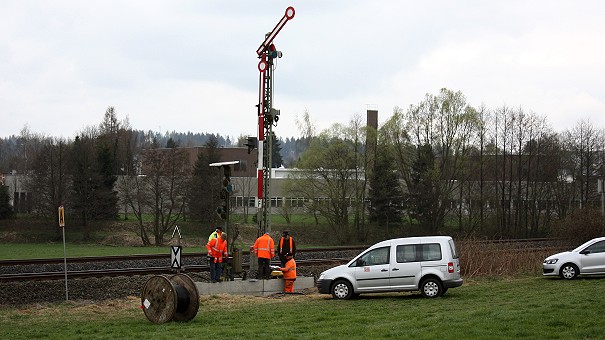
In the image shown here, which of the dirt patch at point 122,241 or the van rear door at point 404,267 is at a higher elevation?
the van rear door at point 404,267

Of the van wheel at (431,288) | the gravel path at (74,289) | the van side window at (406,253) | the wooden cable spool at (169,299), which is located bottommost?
the gravel path at (74,289)

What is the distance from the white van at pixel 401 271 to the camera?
20.6 m

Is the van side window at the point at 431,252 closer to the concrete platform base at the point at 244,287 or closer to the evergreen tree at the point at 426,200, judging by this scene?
the concrete platform base at the point at 244,287

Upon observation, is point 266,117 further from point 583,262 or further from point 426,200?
point 426,200

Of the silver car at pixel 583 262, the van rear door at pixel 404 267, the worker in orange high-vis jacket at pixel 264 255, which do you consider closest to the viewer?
the van rear door at pixel 404 267

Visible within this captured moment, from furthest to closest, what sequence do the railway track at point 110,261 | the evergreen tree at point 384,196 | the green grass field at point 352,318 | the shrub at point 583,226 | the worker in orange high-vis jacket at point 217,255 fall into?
the evergreen tree at point 384,196 → the shrub at point 583,226 → the railway track at point 110,261 → the worker in orange high-vis jacket at point 217,255 → the green grass field at point 352,318

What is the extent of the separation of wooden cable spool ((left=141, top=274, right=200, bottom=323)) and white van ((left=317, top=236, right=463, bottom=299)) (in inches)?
263

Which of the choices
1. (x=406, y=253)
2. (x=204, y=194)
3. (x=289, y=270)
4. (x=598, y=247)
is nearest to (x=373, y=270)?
(x=406, y=253)

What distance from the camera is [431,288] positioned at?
20.6 m

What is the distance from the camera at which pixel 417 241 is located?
69.7ft

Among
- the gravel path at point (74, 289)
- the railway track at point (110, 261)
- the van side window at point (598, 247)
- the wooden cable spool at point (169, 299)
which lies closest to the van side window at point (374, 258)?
the gravel path at point (74, 289)

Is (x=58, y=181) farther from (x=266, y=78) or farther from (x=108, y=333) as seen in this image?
(x=108, y=333)

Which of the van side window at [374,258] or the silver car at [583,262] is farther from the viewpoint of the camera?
the silver car at [583,262]

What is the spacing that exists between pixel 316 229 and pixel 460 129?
1553 centimetres
